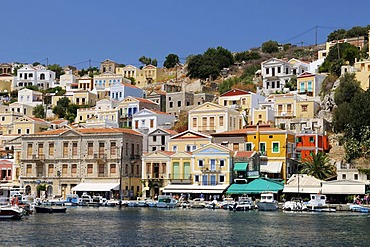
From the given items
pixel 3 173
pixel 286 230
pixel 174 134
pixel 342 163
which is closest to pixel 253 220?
pixel 286 230

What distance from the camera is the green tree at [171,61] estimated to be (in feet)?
480

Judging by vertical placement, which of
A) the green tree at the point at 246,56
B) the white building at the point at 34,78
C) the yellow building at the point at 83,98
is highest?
Result: the green tree at the point at 246,56

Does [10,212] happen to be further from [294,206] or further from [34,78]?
[34,78]

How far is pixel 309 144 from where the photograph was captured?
7606 centimetres

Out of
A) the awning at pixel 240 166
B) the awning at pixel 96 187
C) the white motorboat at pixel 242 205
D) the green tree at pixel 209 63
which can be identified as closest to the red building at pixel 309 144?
the awning at pixel 240 166

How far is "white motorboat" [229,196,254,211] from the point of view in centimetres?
6500

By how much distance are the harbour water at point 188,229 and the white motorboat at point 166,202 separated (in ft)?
33.6

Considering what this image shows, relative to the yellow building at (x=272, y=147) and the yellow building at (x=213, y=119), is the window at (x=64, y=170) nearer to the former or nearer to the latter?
the yellow building at (x=213, y=119)

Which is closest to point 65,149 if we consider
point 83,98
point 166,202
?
point 166,202

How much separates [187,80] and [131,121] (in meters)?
33.2

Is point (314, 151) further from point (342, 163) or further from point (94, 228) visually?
point (94, 228)

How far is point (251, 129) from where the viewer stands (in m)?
77.4

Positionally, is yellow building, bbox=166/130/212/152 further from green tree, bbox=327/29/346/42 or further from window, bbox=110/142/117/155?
green tree, bbox=327/29/346/42

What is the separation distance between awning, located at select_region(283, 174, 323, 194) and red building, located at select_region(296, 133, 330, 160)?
312 inches
